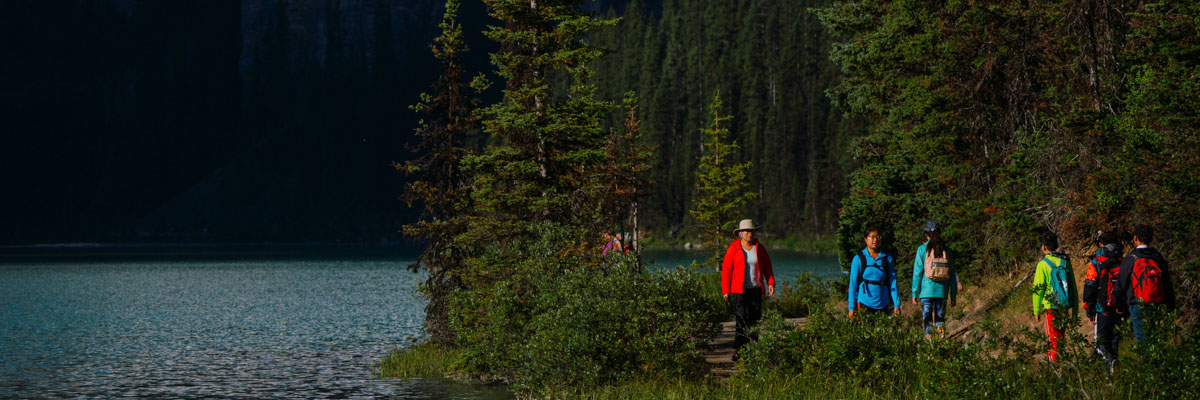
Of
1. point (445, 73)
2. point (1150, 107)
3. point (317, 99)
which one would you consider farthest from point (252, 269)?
point (317, 99)

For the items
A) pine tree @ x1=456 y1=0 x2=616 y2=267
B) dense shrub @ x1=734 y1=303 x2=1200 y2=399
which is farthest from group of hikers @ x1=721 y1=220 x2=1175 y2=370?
pine tree @ x1=456 y1=0 x2=616 y2=267

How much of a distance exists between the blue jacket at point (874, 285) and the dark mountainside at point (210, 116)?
143555 millimetres

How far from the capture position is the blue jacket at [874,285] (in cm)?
1423

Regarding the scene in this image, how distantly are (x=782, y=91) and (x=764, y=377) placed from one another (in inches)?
4140

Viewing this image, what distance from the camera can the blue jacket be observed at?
46.7 feet

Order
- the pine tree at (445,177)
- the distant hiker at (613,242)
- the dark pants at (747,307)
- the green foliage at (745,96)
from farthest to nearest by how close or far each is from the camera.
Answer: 1. the green foliage at (745,96)
2. the pine tree at (445,177)
3. the distant hiker at (613,242)
4. the dark pants at (747,307)

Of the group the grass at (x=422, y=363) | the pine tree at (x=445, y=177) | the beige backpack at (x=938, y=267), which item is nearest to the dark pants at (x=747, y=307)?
the beige backpack at (x=938, y=267)

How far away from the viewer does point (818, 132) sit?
108000 mm

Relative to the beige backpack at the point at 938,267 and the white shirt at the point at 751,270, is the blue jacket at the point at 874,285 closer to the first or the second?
the beige backpack at the point at 938,267

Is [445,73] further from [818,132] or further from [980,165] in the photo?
[818,132]

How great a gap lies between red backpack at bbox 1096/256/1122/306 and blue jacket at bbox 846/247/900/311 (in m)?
2.65

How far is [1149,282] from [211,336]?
26447 mm

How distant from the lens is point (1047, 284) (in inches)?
505

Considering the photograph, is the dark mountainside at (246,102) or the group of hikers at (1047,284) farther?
the dark mountainside at (246,102)
